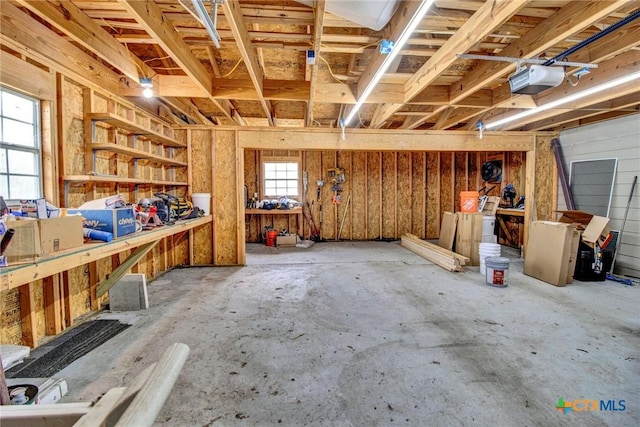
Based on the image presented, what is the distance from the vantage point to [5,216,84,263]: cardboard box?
171 centimetres

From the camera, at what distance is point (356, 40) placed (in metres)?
2.66

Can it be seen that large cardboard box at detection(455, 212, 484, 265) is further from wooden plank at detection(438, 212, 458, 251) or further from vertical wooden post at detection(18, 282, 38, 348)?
vertical wooden post at detection(18, 282, 38, 348)

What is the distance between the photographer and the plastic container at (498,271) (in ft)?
12.8

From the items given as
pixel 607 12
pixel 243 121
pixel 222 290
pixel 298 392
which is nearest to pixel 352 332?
pixel 298 392

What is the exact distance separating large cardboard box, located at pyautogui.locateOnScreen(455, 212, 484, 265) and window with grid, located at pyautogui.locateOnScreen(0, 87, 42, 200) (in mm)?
5810

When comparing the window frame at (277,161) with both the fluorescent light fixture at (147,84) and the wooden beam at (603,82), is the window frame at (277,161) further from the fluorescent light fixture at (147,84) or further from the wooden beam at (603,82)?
the wooden beam at (603,82)

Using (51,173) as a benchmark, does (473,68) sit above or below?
above

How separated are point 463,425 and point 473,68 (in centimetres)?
357

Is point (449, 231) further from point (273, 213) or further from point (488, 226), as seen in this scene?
point (273, 213)

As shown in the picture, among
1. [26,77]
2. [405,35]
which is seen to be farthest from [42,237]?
[405,35]

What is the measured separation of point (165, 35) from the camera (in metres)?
2.36

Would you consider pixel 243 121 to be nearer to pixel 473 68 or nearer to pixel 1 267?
pixel 473 68

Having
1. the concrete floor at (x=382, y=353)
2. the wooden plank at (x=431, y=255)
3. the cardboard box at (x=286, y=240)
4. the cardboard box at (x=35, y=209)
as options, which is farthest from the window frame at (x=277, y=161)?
the cardboard box at (x=35, y=209)

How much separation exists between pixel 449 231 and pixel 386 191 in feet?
7.45
